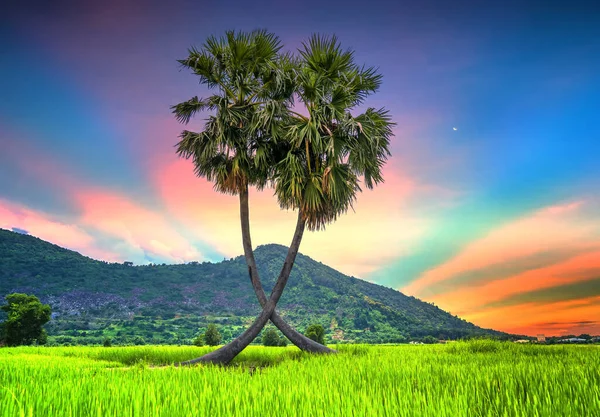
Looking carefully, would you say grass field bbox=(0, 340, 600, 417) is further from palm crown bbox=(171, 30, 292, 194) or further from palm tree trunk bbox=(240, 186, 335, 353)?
palm crown bbox=(171, 30, 292, 194)

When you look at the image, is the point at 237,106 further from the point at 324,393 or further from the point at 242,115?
the point at 324,393

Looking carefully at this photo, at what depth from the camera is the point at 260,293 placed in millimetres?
13711

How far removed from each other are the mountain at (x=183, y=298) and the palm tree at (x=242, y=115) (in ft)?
149

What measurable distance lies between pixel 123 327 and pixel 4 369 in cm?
6137

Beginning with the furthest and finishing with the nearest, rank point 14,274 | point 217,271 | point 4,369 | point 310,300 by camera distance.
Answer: point 217,271
point 310,300
point 14,274
point 4,369

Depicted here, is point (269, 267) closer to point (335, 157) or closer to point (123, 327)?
point (123, 327)

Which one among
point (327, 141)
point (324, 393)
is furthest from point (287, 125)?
point (324, 393)

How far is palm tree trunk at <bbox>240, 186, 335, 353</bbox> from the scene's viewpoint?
13414mm

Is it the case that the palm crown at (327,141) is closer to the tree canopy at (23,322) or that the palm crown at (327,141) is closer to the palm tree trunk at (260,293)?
the palm tree trunk at (260,293)

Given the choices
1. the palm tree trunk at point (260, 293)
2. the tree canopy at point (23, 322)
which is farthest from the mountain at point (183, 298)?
the palm tree trunk at point (260, 293)

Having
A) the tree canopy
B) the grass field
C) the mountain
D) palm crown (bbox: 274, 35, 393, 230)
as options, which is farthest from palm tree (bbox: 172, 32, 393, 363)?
the mountain

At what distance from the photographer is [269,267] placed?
273ft

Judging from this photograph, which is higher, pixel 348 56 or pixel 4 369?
pixel 348 56

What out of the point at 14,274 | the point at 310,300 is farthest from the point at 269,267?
the point at 14,274
